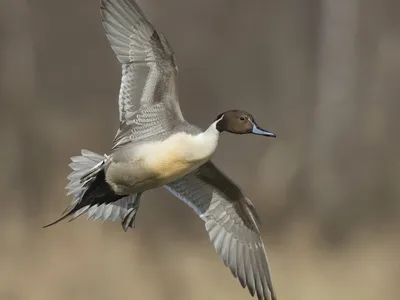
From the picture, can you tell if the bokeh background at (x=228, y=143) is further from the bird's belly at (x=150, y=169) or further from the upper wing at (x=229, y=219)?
the bird's belly at (x=150, y=169)

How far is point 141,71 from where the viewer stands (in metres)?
2.38

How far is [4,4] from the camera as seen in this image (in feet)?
15.6

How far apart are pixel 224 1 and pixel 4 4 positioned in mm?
994

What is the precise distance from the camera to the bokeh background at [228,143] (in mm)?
3672

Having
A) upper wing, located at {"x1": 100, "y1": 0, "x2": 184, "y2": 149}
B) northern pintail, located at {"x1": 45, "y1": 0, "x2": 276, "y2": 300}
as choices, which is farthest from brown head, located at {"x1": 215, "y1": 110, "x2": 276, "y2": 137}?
upper wing, located at {"x1": 100, "y1": 0, "x2": 184, "y2": 149}

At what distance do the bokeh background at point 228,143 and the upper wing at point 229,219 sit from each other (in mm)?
911

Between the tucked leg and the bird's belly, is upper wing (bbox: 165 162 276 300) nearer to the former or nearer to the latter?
the tucked leg

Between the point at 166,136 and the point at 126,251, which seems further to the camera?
the point at 126,251

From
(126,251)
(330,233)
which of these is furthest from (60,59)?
(330,233)

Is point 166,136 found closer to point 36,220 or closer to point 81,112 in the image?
point 36,220

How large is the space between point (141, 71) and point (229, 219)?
0.52 metres

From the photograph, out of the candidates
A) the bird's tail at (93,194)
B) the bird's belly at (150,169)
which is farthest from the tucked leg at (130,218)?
the bird's belly at (150,169)

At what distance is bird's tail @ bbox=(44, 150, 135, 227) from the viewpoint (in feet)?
7.91

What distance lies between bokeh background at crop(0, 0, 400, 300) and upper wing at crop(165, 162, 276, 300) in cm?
91
